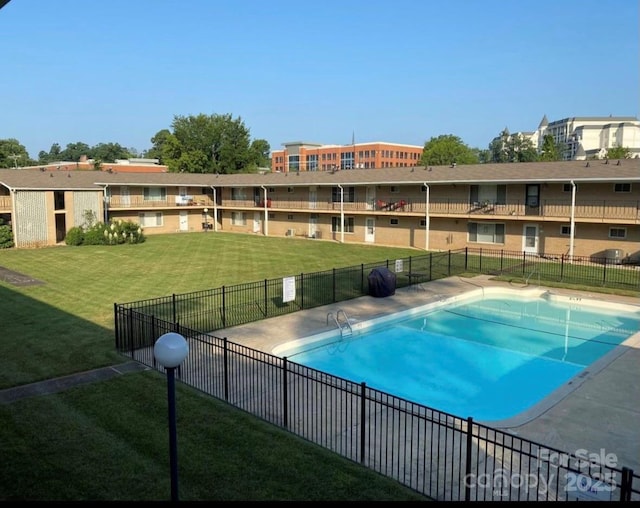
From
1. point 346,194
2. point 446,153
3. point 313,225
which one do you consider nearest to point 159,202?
point 313,225

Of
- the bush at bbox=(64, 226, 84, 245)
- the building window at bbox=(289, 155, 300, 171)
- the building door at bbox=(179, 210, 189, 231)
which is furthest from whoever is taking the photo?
the building window at bbox=(289, 155, 300, 171)

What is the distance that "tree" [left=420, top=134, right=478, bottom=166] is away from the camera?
110 meters

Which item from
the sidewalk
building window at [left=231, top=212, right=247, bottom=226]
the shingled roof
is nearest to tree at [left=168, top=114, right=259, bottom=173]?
the shingled roof

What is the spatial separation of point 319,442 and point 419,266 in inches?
821

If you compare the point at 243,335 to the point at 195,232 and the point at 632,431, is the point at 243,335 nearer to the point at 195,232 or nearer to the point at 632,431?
the point at 632,431

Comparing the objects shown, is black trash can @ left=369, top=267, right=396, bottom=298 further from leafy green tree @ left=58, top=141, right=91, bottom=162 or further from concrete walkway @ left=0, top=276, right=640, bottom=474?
leafy green tree @ left=58, top=141, right=91, bottom=162

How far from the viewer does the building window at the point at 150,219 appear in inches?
1965

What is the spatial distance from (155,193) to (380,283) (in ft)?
116

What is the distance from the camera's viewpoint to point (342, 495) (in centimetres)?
710

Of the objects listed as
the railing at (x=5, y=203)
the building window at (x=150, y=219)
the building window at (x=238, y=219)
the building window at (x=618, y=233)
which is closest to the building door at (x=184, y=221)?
the building window at (x=150, y=219)

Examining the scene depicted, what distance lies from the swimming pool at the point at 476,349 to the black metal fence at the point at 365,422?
2.18m

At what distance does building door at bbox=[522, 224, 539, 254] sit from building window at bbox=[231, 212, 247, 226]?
2831 cm

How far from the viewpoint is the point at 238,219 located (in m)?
54.2

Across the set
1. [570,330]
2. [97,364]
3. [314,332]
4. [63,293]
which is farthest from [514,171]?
[97,364]
